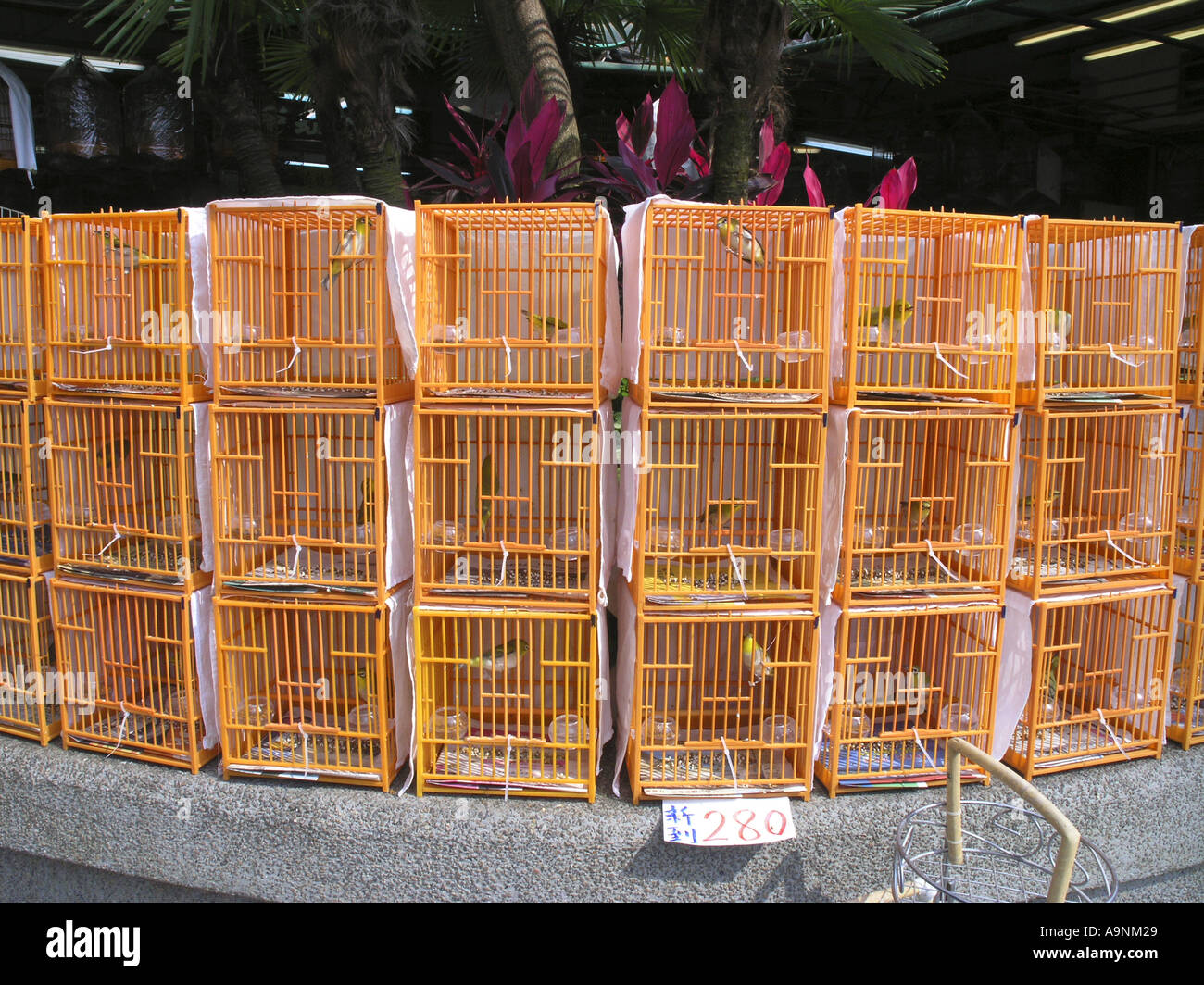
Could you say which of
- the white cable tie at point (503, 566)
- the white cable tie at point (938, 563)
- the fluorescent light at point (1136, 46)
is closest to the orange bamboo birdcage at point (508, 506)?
the white cable tie at point (503, 566)

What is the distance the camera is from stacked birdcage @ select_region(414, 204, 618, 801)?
7.38 feet

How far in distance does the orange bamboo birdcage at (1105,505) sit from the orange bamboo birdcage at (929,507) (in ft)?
0.38

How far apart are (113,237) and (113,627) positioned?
1197 millimetres

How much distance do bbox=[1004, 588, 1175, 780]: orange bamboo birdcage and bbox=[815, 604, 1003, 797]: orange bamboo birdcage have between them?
0.14 m

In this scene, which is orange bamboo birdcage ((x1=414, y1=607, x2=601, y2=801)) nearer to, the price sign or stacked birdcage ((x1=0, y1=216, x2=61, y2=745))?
the price sign

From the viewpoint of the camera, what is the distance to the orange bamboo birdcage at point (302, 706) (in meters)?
2.33

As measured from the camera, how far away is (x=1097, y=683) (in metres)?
2.70

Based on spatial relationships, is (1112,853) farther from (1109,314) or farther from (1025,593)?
(1109,314)

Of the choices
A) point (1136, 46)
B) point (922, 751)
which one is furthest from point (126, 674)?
point (1136, 46)

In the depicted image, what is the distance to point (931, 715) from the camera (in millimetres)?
2619

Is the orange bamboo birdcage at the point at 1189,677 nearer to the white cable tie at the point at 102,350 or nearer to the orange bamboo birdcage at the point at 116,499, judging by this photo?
the orange bamboo birdcage at the point at 116,499

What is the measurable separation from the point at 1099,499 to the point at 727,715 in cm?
138

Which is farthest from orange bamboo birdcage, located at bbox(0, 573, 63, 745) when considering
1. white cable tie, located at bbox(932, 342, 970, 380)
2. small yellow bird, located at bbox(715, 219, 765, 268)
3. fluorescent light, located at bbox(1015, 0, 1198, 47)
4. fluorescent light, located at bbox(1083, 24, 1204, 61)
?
fluorescent light, located at bbox(1083, 24, 1204, 61)

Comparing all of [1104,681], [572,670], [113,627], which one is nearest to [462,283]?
[572,670]
